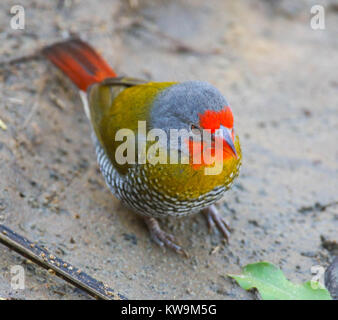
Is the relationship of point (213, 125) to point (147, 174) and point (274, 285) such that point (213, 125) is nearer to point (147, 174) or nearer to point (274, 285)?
point (147, 174)

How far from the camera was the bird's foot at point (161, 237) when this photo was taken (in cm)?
372

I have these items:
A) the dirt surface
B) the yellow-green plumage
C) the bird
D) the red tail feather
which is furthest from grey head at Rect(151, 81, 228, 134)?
the red tail feather

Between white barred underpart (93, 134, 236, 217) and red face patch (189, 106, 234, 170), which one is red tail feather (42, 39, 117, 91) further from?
red face patch (189, 106, 234, 170)

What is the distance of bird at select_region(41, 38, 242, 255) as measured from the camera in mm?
3219

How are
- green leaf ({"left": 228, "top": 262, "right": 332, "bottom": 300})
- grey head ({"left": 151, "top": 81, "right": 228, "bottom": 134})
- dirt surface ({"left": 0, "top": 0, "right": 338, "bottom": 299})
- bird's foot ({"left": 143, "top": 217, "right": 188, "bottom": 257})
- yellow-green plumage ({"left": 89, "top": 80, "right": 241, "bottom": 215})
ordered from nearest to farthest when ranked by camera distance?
green leaf ({"left": 228, "top": 262, "right": 332, "bottom": 300}) < grey head ({"left": 151, "top": 81, "right": 228, "bottom": 134}) < yellow-green plumage ({"left": 89, "top": 80, "right": 241, "bottom": 215}) < dirt surface ({"left": 0, "top": 0, "right": 338, "bottom": 299}) < bird's foot ({"left": 143, "top": 217, "right": 188, "bottom": 257})

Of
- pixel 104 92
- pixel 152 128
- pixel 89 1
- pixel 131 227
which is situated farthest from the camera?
pixel 89 1

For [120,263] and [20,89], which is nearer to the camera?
[120,263]

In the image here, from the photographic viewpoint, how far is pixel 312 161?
4.67 m

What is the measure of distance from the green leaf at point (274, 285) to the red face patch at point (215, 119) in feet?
2.97

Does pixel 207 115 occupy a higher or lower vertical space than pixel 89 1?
lower

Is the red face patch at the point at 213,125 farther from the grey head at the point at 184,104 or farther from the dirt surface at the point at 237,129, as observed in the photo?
the dirt surface at the point at 237,129

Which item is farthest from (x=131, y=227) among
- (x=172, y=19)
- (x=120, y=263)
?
(x=172, y=19)

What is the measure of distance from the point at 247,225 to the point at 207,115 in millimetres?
1176

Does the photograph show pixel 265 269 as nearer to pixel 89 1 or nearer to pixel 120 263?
pixel 120 263
